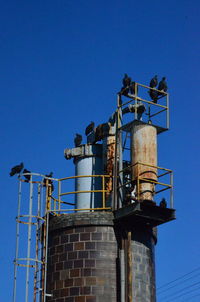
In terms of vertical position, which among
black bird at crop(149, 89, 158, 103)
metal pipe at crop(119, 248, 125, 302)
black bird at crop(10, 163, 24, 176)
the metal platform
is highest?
black bird at crop(149, 89, 158, 103)

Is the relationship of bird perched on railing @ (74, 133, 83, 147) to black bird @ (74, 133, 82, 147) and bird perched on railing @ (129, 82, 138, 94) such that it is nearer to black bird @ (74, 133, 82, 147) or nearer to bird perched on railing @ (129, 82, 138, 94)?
black bird @ (74, 133, 82, 147)

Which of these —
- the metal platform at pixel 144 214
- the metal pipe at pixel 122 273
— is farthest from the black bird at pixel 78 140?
the metal pipe at pixel 122 273

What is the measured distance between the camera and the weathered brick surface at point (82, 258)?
97.8ft

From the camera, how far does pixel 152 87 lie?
3400 cm

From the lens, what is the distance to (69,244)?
30.9 metres

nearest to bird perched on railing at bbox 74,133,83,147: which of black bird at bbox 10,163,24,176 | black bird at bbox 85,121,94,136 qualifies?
black bird at bbox 85,121,94,136

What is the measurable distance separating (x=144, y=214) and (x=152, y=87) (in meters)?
6.42

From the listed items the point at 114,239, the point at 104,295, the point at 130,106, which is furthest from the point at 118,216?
the point at 130,106

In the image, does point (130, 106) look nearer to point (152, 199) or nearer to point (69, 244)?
point (152, 199)

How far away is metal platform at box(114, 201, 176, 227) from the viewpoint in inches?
1185

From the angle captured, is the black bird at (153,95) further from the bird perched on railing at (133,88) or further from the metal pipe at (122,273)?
the metal pipe at (122,273)

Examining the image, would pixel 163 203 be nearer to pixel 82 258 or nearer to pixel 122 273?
pixel 122 273

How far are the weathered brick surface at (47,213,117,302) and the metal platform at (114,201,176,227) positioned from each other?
2.15 feet

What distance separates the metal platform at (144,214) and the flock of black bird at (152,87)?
5.38m
